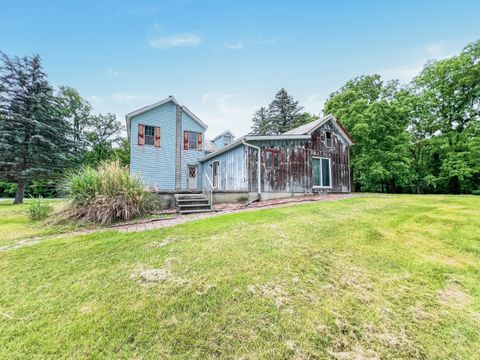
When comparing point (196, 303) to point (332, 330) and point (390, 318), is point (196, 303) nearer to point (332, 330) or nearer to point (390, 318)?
point (332, 330)

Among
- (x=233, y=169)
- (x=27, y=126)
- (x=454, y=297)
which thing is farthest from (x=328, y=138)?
(x=27, y=126)

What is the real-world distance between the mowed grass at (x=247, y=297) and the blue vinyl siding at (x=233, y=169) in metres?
6.35

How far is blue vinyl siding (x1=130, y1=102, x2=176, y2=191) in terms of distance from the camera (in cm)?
1313

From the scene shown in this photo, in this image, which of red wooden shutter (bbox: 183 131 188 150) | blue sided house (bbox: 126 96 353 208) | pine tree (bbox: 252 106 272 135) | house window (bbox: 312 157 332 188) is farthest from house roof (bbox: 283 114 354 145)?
pine tree (bbox: 252 106 272 135)

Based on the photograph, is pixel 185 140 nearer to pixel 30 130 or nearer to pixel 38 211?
pixel 38 211

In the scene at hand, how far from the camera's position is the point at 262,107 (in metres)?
34.5

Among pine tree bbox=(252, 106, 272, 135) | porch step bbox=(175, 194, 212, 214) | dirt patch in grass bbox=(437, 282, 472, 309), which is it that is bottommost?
dirt patch in grass bbox=(437, 282, 472, 309)

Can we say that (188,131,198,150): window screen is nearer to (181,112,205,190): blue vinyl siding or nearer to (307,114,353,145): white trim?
(181,112,205,190): blue vinyl siding

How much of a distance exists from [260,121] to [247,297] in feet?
113

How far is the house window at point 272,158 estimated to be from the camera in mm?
10484

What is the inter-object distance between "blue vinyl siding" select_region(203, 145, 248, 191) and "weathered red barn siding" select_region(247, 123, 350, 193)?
0.33 m

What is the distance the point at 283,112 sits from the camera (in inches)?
1244

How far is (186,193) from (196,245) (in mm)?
5435

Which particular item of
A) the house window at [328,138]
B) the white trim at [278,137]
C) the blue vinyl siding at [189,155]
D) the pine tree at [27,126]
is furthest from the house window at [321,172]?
the pine tree at [27,126]
